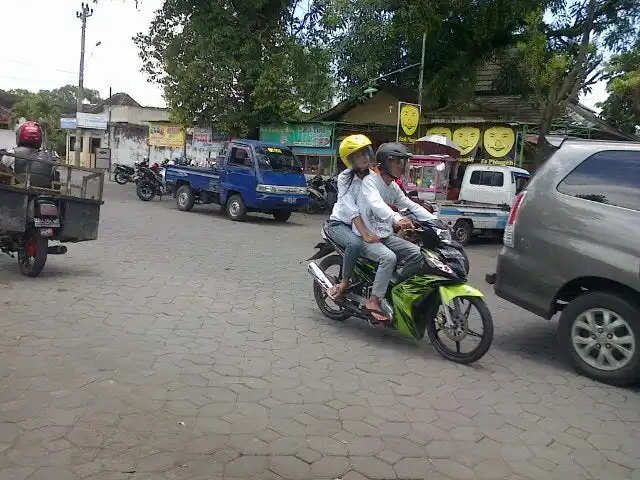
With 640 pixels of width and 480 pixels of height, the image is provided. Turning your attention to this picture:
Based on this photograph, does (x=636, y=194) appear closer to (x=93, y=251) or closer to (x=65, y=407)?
(x=65, y=407)

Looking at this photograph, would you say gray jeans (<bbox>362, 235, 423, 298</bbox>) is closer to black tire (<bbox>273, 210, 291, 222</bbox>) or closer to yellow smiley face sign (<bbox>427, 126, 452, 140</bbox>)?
black tire (<bbox>273, 210, 291, 222</bbox>)

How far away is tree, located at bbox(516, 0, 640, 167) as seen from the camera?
1248 cm

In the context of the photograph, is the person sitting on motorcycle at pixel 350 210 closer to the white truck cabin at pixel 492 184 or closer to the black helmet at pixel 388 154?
the black helmet at pixel 388 154

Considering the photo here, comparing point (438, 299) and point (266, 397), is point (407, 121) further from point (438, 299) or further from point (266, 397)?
point (266, 397)

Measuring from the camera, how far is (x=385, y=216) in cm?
476

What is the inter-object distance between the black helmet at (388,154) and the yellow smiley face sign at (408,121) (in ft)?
33.6

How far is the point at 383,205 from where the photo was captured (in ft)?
15.8

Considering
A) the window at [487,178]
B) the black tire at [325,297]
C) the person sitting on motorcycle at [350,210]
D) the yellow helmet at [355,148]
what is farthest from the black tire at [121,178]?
the yellow helmet at [355,148]

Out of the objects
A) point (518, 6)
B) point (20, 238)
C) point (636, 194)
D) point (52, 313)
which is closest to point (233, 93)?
point (518, 6)

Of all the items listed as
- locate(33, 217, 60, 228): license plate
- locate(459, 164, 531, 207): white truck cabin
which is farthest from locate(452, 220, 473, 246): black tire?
locate(33, 217, 60, 228): license plate

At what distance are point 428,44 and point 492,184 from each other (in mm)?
6103

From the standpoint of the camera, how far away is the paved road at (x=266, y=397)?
10.0 feet

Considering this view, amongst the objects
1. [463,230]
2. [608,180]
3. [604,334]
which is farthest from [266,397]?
[463,230]

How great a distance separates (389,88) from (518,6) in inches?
259
